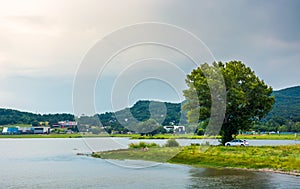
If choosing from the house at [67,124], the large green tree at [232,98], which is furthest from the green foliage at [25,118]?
the large green tree at [232,98]

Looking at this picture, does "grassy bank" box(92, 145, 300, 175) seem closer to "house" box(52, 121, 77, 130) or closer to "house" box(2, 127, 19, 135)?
"house" box(52, 121, 77, 130)

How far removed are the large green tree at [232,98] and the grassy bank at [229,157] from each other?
5.76 metres

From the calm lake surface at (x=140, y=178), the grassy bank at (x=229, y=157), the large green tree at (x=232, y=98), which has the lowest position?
the calm lake surface at (x=140, y=178)

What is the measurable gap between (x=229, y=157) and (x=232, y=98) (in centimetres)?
1328

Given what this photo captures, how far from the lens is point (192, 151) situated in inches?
1945

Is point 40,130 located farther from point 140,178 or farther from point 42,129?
point 140,178

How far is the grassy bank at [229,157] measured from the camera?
3728 cm

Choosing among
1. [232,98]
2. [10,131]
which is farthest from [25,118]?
[232,98]

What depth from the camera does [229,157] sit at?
42375mm

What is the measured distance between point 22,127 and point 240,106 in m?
144

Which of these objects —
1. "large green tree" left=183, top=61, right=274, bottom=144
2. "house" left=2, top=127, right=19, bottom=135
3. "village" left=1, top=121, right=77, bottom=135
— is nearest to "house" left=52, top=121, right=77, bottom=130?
"village" left=1, top=121, right=77, bottom=135

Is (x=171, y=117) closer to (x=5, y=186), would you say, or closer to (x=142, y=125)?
(x=142, y=125)

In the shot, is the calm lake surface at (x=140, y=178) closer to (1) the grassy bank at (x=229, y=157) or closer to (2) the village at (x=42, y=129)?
(1) the grassy bank at (x=229, y=157)

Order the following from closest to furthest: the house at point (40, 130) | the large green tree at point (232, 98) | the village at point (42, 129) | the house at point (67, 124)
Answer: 1. the large green tree at point (232, 98)
2. the house at point (40, 130)
3. the village at point (42, 129)
4. the house at point (67, 124)
